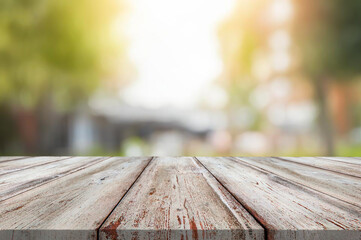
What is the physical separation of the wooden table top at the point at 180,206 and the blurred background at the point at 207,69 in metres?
4.32

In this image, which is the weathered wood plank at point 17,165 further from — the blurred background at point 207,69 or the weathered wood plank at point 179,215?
the blurred background at point 207,69

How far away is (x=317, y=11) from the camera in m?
4.62

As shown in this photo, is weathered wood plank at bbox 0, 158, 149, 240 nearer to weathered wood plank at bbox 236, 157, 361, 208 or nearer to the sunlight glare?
weathered wood plank at bbox 236, 157, 361, 208

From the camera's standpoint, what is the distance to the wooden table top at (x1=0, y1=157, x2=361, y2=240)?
0.92ft

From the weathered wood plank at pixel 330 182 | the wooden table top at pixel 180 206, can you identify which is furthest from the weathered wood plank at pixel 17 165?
the weathered wood plank at pixel 330 182

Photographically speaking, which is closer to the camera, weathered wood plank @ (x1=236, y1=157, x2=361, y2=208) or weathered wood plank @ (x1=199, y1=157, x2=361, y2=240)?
weathered wood plank @ (x1=199, y1=157, x2=361, y2=240)

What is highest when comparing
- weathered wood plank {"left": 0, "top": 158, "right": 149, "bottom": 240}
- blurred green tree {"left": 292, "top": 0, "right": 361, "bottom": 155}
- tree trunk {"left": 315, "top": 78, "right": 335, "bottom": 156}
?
blurred green tree {"left": 292, "top": 0, "right": 361, "bottom": 155}

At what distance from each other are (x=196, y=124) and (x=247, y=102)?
1516 mm

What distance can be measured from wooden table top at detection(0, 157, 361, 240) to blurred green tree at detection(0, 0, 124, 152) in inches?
182

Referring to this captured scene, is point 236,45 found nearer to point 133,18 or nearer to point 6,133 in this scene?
point 133,18

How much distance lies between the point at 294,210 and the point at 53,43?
510 cm

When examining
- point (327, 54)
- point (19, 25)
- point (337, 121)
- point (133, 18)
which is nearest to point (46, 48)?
point (19, 25)

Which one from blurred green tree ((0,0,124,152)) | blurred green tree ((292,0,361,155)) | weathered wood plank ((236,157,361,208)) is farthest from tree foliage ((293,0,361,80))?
weathered wood plank ((236,157,361,208))

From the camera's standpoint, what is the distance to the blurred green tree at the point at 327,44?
163 inches
